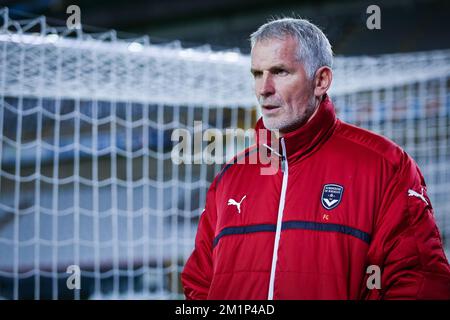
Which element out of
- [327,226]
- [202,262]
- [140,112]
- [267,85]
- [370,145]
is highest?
[140,112]

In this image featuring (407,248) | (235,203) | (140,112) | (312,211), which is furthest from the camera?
(140,112)

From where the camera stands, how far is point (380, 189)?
1452 mm

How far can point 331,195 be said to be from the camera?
149 cm

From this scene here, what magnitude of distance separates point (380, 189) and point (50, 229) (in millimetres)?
6003

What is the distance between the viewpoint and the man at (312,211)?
140 cm

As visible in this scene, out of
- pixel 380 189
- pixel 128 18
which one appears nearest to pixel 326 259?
pixel 380 189

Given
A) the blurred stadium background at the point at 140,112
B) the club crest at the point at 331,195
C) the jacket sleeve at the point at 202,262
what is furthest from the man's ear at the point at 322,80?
the blurred stadium background at the point at 140,112

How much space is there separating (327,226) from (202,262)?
1.27ft

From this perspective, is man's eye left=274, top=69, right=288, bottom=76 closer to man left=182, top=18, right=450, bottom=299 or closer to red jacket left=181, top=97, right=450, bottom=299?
man left=182, top=18, right=450, bottom=299

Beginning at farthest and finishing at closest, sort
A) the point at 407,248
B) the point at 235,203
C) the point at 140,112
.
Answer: the point at 140,112
the point at 235,203
the point at 407,248

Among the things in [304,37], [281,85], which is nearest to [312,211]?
[281,85]

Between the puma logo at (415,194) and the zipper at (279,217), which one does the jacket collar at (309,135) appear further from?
the puma logo at (415,194)

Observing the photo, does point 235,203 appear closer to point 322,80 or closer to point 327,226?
point 327,226

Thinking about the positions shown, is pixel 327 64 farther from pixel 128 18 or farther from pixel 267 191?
pixel 128 18
